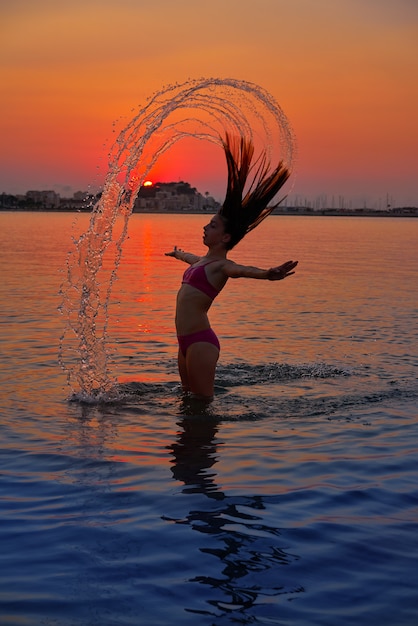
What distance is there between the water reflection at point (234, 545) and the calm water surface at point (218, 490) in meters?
0.02

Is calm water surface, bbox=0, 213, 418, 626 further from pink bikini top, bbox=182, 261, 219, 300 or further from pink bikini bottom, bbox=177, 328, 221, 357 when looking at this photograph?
pink bikini top, bbox=182, 261, 219, 300

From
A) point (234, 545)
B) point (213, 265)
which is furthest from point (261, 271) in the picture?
point (234, 545)

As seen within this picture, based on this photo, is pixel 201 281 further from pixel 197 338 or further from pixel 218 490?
pixel 218 490

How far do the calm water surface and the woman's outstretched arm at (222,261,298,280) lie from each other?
5.45 feet

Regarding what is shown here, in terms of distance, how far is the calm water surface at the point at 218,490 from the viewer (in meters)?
5.51

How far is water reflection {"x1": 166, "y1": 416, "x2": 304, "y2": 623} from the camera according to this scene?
18.2 feet

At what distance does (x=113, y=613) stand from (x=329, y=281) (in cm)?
2904

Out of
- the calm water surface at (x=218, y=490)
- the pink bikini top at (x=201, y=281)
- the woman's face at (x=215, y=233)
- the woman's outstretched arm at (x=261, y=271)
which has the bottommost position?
the calm water surface at (x=218, y=490)

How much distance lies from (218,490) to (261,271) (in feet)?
8.97

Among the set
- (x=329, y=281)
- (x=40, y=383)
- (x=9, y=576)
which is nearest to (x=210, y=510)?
(x=9, y=576)

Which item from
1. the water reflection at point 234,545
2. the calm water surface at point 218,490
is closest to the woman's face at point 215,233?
the calm water surface at point 218,490

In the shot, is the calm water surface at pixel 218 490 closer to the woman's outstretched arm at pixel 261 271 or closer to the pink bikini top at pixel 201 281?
the pink bikini top at pixel 201 281

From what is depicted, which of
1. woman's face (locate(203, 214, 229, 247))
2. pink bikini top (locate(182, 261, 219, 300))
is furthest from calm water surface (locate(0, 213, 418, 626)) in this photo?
woman's face (locate(203, 214, 229, 247))

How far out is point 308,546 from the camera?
640cm
